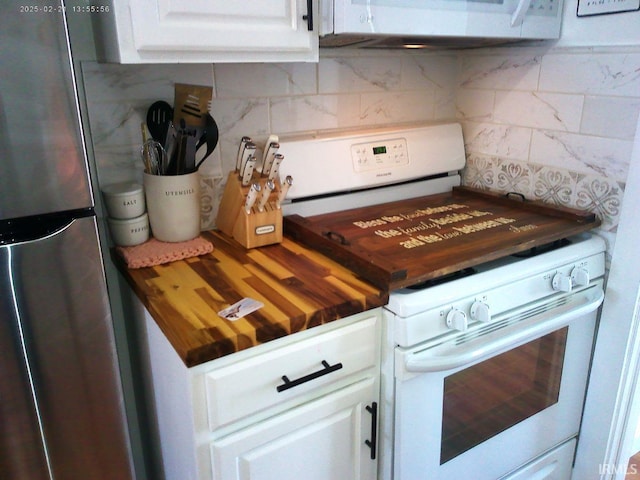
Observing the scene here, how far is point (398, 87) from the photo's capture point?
164cm

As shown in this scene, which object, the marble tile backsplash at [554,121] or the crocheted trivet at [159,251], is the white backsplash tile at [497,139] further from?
the crocheted trivet at [159,251]

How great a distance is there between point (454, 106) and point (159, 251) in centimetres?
115

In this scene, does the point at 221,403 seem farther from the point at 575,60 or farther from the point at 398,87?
the point at 575,60

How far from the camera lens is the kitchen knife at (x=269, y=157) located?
1.30 meters

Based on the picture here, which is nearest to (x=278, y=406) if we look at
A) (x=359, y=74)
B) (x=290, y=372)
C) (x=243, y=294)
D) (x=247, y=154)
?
(x=290, y=372)

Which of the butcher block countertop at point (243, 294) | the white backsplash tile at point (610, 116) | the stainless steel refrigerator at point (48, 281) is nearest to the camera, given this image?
the stainless steel refrigerator at point (48, 281)

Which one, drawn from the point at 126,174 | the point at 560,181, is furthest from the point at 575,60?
the point at 126,174

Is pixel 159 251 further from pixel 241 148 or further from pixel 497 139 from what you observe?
pixel 497 139

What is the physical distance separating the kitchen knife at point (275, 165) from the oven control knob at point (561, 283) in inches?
29.7

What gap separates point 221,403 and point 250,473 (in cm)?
19

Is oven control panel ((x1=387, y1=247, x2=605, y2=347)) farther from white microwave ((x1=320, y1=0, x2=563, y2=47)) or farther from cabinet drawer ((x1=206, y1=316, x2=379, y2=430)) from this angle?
white microwave ((x1=320, y1=0, x2=563, y2=47))

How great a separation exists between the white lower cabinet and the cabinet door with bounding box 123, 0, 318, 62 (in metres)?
0.57

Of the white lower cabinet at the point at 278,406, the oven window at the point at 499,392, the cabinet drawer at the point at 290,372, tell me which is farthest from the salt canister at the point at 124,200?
the oven window at the point at 499,392

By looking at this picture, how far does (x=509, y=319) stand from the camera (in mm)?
1211
